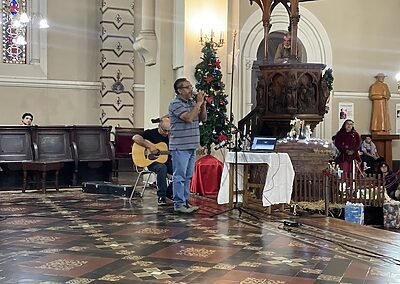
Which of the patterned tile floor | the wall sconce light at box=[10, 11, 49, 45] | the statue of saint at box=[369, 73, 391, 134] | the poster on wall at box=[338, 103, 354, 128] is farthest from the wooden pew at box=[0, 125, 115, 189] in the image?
the statue of saint at box=[369, 73, 391, 134]

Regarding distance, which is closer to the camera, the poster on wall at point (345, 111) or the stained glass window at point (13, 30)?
the stained glass window at point (13, 30)

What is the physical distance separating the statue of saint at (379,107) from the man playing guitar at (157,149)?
8233mm

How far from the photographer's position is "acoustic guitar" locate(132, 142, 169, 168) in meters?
6.90

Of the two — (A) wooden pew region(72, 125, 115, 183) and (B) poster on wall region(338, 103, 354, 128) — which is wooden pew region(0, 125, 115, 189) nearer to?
(A) wooden pew region(72, 125, 115, 183)

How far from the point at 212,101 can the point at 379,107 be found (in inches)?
284

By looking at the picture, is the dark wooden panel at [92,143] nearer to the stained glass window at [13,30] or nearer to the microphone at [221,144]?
the microphone at [221,144]

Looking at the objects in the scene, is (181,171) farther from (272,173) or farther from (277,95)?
(277,95)

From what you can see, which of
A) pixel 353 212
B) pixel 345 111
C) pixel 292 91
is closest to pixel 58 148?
pixel 292 91

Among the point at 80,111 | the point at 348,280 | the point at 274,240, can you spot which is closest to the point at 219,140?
the point at 274,240

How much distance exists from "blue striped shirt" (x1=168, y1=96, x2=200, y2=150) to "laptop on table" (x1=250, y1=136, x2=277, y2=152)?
2.53 feet

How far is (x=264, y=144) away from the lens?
6.34 m

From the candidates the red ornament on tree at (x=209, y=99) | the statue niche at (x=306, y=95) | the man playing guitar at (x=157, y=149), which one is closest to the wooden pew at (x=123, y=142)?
the statue niche at (x=306, y=95)

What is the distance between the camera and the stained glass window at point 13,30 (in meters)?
13.2

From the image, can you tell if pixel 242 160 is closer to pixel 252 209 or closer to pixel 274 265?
pixel 252 209
